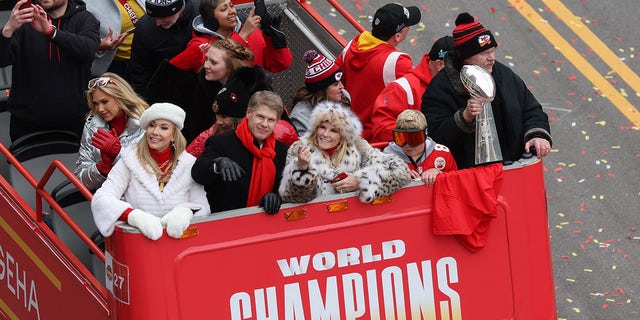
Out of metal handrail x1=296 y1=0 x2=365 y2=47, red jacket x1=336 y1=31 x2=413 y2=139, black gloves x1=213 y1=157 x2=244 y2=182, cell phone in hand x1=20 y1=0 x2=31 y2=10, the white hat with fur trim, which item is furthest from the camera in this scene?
metal handrail x1=296 y1=0 x2=365 y2=47

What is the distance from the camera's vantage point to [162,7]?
1016cm

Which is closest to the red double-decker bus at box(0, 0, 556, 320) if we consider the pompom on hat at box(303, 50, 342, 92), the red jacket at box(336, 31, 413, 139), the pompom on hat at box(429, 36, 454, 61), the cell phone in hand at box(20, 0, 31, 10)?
the cell phone in hand at box(20, 0, 31, 10)

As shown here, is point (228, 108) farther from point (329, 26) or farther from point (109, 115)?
point (329, 26)

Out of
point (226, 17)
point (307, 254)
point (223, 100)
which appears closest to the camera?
point (307, 254)

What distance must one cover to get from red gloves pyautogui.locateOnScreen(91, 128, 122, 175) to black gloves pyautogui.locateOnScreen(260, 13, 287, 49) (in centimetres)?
211

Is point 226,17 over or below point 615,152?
over

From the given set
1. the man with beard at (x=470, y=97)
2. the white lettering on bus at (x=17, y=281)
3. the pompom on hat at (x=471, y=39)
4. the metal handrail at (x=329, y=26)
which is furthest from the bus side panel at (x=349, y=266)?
the metal handrail at (x=329, y=26)

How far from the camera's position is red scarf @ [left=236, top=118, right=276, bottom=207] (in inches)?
315

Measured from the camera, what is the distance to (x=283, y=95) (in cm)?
1153

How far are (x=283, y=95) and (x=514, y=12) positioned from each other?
216 inches

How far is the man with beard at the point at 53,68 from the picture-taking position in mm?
9859

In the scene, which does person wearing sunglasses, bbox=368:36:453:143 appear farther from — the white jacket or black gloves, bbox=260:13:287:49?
the white jacket

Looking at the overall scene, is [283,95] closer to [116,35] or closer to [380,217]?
[116,35]

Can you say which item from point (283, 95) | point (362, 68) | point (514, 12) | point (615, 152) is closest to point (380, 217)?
point (362, 68)
